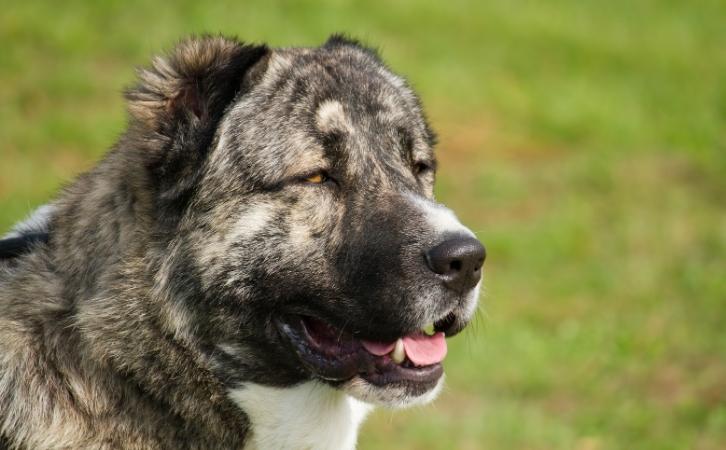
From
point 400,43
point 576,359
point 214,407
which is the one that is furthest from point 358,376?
point 400,43

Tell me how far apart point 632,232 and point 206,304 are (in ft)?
26.8

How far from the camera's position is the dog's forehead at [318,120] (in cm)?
402

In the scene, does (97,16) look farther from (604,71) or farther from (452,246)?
(452,246)

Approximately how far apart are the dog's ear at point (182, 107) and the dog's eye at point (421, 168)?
78cm

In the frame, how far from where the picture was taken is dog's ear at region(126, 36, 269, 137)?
3992 mm

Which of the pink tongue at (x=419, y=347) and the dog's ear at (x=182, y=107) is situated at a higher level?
the dog's ear at (x=182, y=107)

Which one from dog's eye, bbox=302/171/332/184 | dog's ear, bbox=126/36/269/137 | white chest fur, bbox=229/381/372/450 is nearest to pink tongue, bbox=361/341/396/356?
white chest fur, bbox=229/381/372/450

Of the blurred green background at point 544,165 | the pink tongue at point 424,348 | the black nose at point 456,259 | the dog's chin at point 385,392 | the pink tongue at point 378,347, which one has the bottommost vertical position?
the blurred green background at point 544,165

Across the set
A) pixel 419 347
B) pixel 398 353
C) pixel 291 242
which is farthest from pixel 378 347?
pixel 291 242

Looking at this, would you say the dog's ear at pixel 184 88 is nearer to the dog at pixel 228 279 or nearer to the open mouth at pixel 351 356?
the dog at pixel 228 279

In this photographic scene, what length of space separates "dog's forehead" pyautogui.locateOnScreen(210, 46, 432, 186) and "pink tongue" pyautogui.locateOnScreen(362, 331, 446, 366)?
2.23 ft

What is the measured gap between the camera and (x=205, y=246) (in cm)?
387

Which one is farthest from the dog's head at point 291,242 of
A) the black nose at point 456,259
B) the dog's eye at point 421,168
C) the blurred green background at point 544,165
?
the blurred green background at point 544,165

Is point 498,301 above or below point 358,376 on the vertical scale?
below
